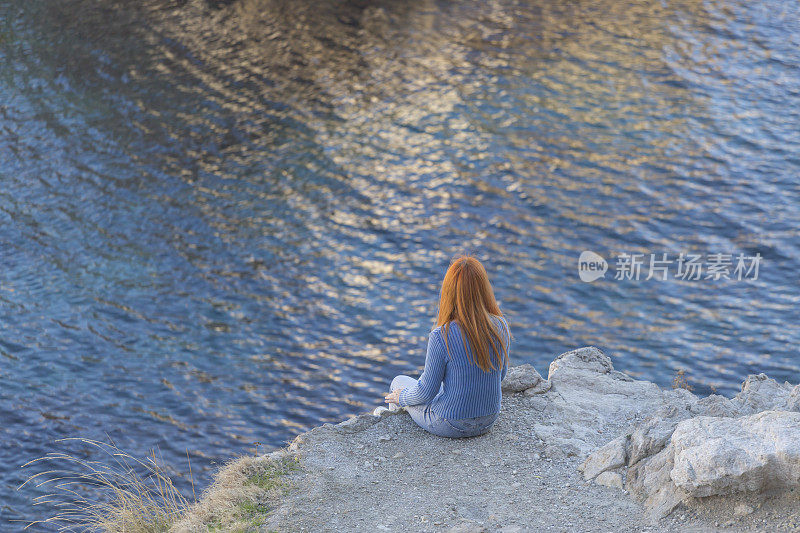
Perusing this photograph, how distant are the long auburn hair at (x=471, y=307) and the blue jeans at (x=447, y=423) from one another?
2.75 feet

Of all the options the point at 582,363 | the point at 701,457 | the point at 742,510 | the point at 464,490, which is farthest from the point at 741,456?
the point at 582,363

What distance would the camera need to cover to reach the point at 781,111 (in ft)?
82.1

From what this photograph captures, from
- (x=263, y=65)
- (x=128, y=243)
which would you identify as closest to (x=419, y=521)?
(x=128, y=243)

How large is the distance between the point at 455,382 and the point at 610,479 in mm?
2080

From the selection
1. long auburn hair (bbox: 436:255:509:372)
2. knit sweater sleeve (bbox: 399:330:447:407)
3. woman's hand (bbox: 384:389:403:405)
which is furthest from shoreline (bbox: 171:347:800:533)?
long auburn hair (bbox: 436:255:509:372)

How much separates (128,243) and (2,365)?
4.90m

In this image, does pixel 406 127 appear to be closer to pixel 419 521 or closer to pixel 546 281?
pixel 546 281

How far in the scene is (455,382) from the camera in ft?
32.2

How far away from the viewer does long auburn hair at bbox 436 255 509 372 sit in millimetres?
9367

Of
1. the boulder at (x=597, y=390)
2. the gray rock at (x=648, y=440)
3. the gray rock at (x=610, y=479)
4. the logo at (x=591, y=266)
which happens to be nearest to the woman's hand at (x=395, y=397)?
the boulder at (x=597, y=390)

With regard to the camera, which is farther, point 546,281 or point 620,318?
point 546,281

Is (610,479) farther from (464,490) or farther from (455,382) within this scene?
(455,382)

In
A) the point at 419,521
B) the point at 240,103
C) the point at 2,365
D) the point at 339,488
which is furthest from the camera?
the point at 240,103

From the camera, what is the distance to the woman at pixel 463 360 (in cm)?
943
